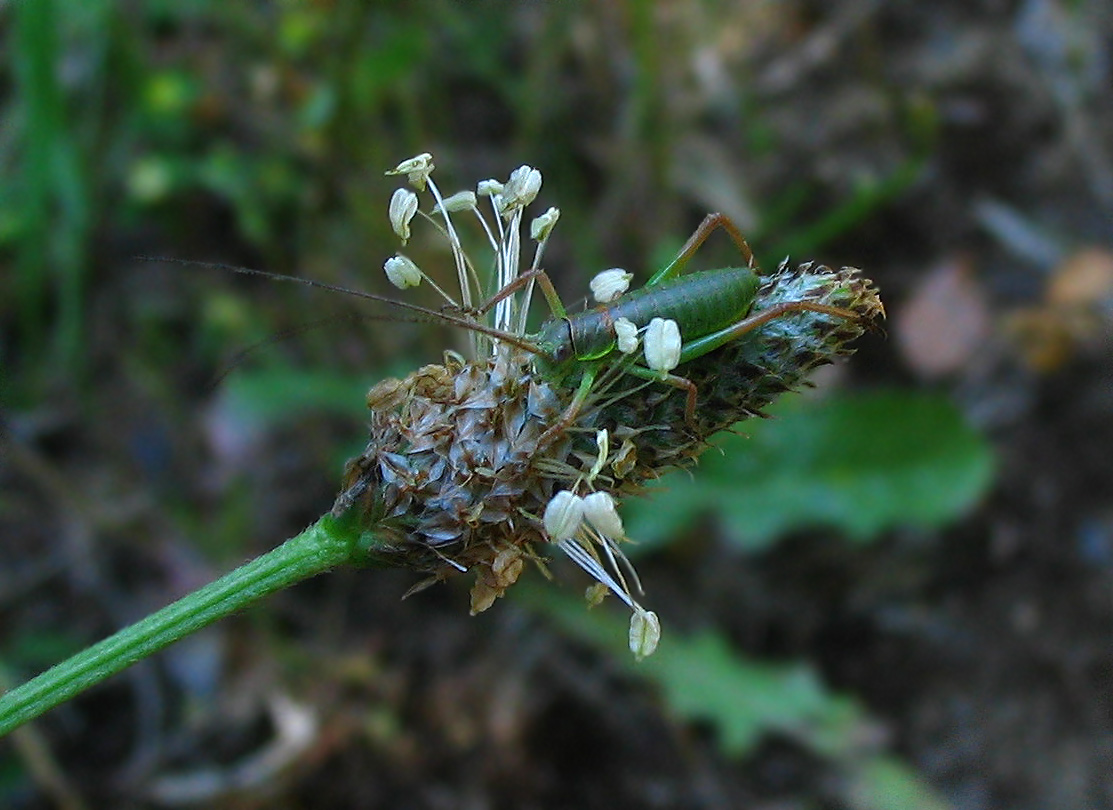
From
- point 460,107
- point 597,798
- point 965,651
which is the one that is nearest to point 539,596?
point 597,798

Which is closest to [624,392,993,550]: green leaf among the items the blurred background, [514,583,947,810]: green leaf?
the blurred background

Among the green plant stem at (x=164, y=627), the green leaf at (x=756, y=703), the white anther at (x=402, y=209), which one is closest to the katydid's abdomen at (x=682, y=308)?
the white anther at (x=402, y=209)

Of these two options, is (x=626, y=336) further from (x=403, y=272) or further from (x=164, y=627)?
(x=164, y=627)

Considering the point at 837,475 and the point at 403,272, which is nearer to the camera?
the point at 403,272

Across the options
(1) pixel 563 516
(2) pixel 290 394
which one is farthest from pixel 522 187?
(2) pixel 290 394

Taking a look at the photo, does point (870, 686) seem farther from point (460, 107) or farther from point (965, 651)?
point (460, 107)

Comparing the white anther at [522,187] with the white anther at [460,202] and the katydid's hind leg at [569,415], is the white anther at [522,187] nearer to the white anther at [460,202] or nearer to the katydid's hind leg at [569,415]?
the white anther at [460,202]
